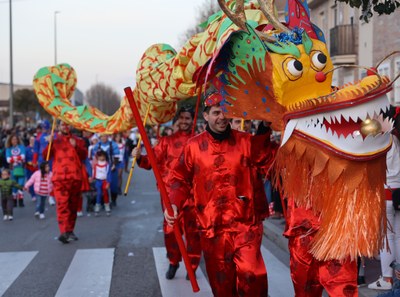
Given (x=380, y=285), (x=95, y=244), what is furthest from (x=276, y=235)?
(x=380, y=285)

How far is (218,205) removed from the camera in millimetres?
5137

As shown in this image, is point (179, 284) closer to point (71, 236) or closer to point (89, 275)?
point (89, 275)

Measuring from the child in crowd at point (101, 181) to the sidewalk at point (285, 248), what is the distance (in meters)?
3.82

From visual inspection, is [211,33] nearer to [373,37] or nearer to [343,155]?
[343,155]

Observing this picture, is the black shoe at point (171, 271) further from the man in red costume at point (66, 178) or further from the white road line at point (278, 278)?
the man in red costume at point (66, 178)

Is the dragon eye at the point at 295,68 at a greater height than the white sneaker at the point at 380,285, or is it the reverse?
the dragon eye at the point at 295,68

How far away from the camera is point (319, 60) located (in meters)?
4.27

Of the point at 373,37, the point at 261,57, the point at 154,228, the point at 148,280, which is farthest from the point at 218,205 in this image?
the point at 373,37

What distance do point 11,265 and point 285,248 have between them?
11.6ft

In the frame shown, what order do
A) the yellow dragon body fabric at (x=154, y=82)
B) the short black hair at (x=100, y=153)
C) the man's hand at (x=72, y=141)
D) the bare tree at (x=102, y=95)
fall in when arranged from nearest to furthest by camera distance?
the yellow dragon body fabric at (x=154, y=82)
the man's hand at (x=72, y=141)
the short black hair at (x=100, y=153)
the bare tree at (x=102, y=95)

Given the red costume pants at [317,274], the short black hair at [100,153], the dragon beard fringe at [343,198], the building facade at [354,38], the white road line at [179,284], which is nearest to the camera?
the dragon beard fringe at [343,198]

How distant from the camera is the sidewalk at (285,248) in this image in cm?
659

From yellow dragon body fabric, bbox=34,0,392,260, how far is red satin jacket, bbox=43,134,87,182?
5.63 m

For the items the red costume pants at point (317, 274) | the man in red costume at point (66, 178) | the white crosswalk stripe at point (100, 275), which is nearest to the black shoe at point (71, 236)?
the man in red costume at point (66, 178)
